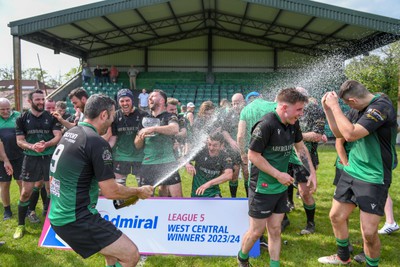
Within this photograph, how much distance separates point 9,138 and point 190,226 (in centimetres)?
413

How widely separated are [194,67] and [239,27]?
5.00 metres

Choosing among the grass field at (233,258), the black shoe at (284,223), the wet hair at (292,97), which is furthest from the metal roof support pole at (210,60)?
the wet hair at (292,97)

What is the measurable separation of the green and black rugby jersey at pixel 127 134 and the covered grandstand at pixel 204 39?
39.2 feet

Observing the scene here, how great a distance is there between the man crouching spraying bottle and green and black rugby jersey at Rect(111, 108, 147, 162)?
2.32 metres

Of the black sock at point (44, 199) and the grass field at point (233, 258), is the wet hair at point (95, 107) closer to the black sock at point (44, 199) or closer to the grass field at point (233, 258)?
the grass field at point (233, 258)

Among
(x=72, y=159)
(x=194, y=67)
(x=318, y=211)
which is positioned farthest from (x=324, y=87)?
(x=72, y=159)

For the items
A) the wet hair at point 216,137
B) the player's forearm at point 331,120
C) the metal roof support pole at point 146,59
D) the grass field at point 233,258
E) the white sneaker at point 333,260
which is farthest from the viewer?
the metal roof support pole at point 146,59

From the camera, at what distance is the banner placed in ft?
14.2

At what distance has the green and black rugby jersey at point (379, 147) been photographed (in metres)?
3.28

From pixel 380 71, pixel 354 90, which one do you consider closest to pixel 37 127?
pixel 354 90

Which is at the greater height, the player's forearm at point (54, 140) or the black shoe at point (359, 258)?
the player's forearm at point (54, 140)

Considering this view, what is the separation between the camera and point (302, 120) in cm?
536

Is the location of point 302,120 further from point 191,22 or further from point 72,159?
point 191,22

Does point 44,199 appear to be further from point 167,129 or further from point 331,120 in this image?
point 331,120
